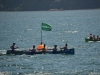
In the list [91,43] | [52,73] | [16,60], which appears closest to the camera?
[52,73]

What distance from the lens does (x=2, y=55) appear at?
3418 inches

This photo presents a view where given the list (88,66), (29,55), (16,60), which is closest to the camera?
(88,66)

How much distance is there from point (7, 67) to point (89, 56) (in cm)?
1501

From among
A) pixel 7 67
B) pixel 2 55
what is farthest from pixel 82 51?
pixel 7 67

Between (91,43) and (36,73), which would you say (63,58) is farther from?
(91,43)

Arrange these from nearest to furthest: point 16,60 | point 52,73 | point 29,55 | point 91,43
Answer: point 52,73 < point 16,60 < point 29,55 < point 91,43

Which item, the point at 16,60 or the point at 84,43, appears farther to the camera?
the point at 84,43

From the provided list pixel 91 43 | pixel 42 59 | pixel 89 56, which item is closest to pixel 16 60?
pixel 42 59

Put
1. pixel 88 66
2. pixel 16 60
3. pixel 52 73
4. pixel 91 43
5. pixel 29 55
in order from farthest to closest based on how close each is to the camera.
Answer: pixel 91 43 < pixel 29 55 < pixel 16 60 < pixel 88 66 < pixel 52 73

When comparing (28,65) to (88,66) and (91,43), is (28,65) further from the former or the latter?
(91,43)

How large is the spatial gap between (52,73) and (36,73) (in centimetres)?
189

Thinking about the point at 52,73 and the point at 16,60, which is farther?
the point at 16,60

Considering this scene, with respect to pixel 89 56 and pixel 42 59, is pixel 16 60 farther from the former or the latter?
pixel 89 56

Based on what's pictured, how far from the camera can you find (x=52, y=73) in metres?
68.1
